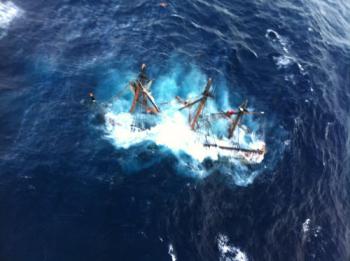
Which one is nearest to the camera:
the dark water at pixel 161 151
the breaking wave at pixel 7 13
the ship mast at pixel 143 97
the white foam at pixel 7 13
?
the dark water at pixel 161 151

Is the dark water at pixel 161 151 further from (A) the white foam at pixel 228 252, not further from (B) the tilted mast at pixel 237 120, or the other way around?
(B) the tilted mast at pixel 237 120

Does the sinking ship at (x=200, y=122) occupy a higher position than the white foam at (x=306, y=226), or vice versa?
the sinking ship at (x=200, y=122)

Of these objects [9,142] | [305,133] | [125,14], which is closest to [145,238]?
[9,142]

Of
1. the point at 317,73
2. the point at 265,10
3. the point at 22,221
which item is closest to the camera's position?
the point at 22,221

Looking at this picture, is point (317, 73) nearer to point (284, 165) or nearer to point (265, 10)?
point (265, 10)

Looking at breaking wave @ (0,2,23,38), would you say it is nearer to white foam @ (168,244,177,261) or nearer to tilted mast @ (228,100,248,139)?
tilted mast @ (228,100,248,139)

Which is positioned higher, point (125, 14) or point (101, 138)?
point (125, 14)

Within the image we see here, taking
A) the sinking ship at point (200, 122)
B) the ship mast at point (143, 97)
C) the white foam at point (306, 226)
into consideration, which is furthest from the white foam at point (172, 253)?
the ship mast at point (143, 97)

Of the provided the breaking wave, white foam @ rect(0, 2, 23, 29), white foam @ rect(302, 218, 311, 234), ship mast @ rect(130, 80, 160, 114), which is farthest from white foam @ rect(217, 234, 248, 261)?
white foam @ rect(0, 2, 23, 29)
